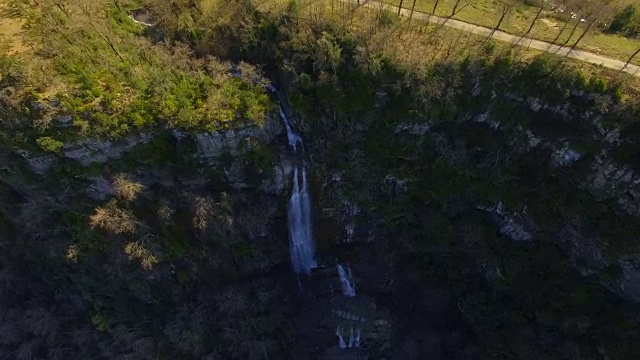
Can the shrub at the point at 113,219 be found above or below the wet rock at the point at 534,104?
below

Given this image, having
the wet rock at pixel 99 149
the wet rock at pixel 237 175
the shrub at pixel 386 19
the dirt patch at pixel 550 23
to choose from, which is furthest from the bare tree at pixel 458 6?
the wet rock at pixel 99 149

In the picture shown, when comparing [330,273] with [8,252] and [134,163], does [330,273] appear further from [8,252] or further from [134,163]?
[8,252]

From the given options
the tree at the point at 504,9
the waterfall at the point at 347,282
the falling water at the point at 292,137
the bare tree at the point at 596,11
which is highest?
the bare tree at the point at 596,11

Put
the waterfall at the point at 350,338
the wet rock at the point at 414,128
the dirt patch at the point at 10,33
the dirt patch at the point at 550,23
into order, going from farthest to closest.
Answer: the waterfall at the point at 350,338
the dirt patch at the point at 550,23
the wet rock at the point at 414,128
the dirt patch at the point at 10,33

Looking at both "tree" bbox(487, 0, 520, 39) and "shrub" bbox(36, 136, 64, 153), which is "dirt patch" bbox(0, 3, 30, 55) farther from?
"tree" bbox(487, 0, 520, 39)

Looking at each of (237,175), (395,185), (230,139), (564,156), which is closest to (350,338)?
(395,185)

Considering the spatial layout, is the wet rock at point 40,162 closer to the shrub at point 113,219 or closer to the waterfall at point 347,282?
the shrub at point 113,219

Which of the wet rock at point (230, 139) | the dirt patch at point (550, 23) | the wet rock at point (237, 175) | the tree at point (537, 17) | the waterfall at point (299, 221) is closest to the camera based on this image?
the wet rock at point (230, 139)
